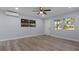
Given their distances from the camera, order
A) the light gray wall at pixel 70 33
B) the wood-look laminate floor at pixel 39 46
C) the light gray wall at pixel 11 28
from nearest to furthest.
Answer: the wood-look laminate floor at pixel 39 46, the light gray wall at pixel 11 28, the light gray wall at pixel 70 33

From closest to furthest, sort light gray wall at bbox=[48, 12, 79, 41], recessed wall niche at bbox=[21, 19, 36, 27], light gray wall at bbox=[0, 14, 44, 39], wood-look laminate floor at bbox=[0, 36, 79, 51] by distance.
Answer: wood-look laminate floor at bbox=[0, 36, 79, 51]
light gray wall at bbox=[0, 14, 44, 39]
light gray wall at bbox=[48, 12, 79, 41]
recessed wall niche at bbox=[21, 19, 36, 27]

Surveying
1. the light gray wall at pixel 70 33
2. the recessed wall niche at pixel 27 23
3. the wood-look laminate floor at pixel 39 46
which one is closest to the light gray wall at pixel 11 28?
the recessed wall niche at pixel 27 23

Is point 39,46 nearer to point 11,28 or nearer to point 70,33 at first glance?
point 11,28

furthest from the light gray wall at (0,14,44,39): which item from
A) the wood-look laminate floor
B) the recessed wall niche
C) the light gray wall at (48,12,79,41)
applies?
the light gray wall at (48,12,79,41)

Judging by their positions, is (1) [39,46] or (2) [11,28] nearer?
(1) [39,46]

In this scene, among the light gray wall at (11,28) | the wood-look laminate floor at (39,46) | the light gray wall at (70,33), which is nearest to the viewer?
the wood-look laminate floor at (39,46)

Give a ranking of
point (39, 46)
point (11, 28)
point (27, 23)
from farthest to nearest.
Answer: point (27, 23) → point (11, 28) → point (39, 46)

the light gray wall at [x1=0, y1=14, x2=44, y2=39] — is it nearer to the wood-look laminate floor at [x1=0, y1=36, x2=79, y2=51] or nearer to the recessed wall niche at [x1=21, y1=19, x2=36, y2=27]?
the recessed wall niche at [x1=21, y1=19, x2=36, y2=27]

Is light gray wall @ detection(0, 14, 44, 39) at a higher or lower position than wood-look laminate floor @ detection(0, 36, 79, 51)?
higher

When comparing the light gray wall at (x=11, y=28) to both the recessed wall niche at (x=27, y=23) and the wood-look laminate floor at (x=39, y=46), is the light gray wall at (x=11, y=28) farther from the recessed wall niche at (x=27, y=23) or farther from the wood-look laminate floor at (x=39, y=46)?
the wood-look laminate floor at (x=39, y=46)

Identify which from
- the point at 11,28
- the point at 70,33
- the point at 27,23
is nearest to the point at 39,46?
the point at 11,28
